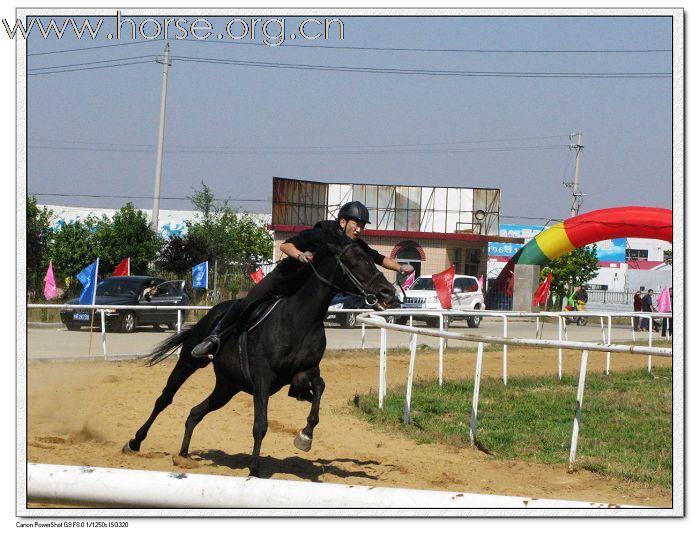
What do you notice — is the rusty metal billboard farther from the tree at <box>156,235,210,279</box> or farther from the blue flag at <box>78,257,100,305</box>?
the blue flag at <box>78,257,100,305</box>

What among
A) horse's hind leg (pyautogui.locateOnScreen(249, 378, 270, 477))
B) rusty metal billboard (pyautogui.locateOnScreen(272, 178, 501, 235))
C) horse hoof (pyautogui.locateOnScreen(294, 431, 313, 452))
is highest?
rusty metal billboard (pyautogui.locateOnScreen(272, 178, 501, 235))

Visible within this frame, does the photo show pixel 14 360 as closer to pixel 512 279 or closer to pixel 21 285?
pixel 21 285

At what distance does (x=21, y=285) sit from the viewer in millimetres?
5836

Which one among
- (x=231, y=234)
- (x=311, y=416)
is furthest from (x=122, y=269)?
(x=231, y=234)

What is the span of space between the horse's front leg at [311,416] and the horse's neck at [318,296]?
512mm

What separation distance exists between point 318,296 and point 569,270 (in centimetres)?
4291

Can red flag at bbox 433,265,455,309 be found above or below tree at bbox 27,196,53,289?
below

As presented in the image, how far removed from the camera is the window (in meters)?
74.9

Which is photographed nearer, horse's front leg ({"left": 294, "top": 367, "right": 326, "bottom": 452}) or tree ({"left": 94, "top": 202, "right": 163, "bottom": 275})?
horse's front leg ({"left": 294, "top": 367, "right": 326, "bottom": 452})

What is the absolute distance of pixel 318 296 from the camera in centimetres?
798

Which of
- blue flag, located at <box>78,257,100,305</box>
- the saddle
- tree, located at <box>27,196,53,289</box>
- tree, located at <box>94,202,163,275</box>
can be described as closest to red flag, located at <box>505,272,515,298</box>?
tree, located at <box>94,202,163,275</box>

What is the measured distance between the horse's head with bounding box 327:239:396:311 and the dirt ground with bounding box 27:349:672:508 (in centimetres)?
170

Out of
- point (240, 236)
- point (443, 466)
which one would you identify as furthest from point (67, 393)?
point (240, 236)
